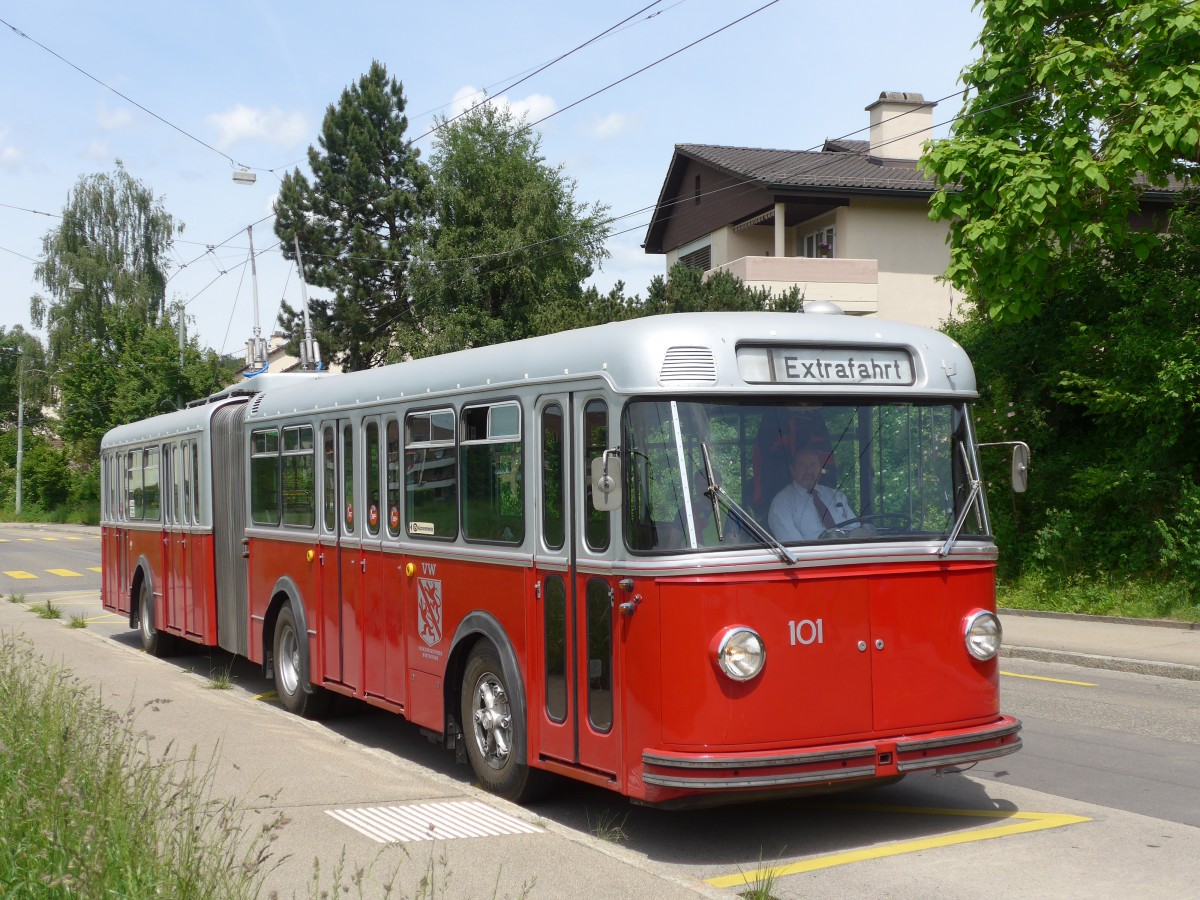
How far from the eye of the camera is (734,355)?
23.0 ft

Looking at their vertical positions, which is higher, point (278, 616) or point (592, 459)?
point (592, 459)

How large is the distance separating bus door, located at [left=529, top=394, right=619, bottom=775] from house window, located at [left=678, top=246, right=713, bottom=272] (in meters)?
34.3

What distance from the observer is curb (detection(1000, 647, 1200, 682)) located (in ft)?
44.5

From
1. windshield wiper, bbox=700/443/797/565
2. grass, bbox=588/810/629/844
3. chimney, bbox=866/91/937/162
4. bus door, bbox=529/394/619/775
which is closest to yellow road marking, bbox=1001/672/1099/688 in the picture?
grass, bbox=588/810/629/844

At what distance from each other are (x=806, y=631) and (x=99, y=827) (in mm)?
3343

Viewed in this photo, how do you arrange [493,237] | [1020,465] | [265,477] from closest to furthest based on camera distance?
[1020,465], [265,477], [493,237]

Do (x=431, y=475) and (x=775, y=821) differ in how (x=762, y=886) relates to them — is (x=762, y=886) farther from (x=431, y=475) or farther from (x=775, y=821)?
(x=431, y=475)

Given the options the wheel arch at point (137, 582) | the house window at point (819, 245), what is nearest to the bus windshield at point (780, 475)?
the wheel arch at point (137, 582)

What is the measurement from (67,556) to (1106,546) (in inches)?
1202


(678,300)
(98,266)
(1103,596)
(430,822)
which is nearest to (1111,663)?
(1103,596)

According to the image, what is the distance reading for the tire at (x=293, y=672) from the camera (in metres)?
11.6

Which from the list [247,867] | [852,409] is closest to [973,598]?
[852,409]

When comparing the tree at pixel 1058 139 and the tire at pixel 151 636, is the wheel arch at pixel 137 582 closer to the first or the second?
the tire at pixel 151 636

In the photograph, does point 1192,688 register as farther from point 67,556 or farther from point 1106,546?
point 67,556
